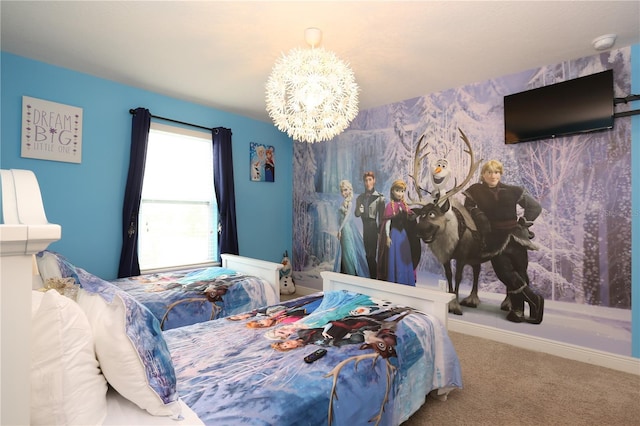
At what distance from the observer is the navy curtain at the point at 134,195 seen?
3.20 metres

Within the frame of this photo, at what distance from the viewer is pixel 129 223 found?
3.21 meters

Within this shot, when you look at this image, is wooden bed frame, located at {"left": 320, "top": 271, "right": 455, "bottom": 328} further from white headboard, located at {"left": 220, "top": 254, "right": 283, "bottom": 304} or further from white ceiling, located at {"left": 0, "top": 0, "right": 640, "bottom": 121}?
white ceiling, located at {"left": 0, "top": 0, "right": 640, "bottom": 121}

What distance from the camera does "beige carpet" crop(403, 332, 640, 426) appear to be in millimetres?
1841

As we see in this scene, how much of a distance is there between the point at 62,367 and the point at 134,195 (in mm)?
2760

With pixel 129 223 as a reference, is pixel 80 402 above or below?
below

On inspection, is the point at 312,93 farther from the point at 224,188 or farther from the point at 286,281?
the point at 286,281

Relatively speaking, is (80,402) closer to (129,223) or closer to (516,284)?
(129,223)

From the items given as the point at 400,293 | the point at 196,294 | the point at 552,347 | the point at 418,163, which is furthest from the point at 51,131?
the point at 552,347

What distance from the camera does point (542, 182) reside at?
2834 millimetres

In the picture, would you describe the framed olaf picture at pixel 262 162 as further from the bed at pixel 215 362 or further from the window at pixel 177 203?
the bed at pixel 215 362

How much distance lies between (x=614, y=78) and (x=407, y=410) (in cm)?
306

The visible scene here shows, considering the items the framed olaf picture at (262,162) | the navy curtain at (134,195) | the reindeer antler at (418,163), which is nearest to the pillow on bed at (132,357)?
the navy curtain at (134,195)

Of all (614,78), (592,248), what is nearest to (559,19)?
(614,78)

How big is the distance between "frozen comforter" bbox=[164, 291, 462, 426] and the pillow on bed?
0.15 m
